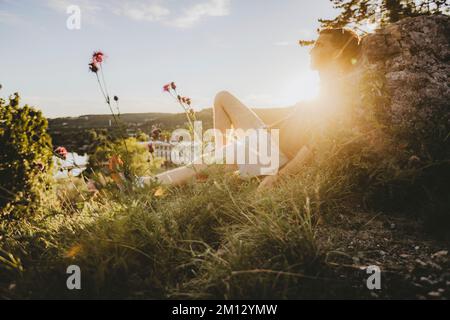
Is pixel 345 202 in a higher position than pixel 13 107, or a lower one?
lower

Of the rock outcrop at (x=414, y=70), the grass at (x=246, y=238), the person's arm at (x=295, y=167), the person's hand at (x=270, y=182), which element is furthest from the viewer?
the person's arm at (x=295, y=167)

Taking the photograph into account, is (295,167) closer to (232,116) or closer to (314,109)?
(314,109)

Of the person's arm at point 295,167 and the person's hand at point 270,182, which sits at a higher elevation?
the person's arm at point 295,167

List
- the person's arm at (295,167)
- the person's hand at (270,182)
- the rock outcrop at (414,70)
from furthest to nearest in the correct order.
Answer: the person's arm at (295,167) → the person's hand at (270,182) → the rock outcrop at (414,70)

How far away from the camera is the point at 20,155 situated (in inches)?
142

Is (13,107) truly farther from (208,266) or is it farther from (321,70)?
(321,70)

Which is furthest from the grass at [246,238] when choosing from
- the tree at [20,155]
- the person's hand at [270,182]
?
the tree at [20,155]

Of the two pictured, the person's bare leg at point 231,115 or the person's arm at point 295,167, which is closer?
the person's arm at point 295,167

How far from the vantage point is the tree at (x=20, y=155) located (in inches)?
136

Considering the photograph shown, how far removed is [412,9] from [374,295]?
6630mm

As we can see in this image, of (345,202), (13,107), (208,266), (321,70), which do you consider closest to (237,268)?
(208,266)

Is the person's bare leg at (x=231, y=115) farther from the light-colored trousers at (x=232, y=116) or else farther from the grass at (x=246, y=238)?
the grass at (x=246, y=238)

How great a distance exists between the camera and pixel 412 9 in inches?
228

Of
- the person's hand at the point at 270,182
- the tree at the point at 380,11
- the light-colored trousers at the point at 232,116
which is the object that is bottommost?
the person's hand at the point at 270,182
